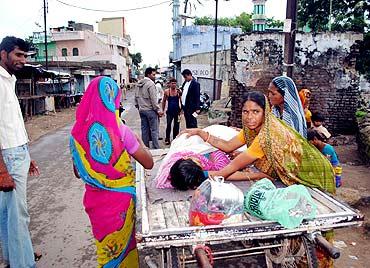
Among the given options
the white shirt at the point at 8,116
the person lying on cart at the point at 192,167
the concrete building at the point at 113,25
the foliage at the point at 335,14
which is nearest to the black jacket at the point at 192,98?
the person lying on cart at the point at 192,167

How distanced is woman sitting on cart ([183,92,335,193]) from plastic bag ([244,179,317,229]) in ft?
1.39

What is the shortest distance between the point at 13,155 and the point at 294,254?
2.36 m

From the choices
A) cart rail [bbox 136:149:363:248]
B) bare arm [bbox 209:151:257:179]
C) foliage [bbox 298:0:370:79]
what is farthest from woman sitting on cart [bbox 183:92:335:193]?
foliage [bbox 298:0:370:79]

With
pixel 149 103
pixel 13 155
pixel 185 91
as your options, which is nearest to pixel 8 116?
pixel 13 155

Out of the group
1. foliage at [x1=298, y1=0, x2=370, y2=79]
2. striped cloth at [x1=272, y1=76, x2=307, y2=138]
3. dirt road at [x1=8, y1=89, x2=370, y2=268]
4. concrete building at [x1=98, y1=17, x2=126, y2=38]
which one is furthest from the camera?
concrete building at [x1=98, y1=17, x2=126, y2=38]

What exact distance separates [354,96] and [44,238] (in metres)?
8.29

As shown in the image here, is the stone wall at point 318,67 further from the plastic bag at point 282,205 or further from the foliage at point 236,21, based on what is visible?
the foliage at point 236,21

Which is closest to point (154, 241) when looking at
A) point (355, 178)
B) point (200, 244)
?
point (200, 244)

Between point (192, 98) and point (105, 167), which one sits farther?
point (192, 98)

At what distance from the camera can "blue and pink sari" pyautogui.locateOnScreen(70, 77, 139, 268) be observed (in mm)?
2285

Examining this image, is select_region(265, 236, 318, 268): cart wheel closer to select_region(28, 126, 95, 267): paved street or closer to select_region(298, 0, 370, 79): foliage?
select_region(28, 126, 95, 267): paved street

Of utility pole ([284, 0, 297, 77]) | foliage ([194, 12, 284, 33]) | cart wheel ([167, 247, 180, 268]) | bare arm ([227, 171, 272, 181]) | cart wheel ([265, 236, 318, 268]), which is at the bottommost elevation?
cart wheel ([265, 236, 318, 268])

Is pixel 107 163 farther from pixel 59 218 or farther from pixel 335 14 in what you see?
pixel 335 14

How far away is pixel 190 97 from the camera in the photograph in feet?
27.4
